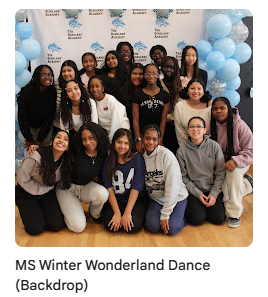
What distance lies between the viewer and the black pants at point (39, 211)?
2.71 m

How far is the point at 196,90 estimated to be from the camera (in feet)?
9.97

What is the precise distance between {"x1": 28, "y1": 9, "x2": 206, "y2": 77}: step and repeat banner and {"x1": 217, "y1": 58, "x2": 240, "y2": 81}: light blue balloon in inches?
25.6

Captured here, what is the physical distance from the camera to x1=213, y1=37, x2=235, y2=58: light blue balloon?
3918 millimetres

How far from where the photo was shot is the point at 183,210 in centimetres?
279

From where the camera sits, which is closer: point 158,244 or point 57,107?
point 158,244

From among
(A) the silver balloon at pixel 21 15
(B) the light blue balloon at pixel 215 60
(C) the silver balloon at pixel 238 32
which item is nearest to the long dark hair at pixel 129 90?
(B) the light blue balloon at pixel 215 60

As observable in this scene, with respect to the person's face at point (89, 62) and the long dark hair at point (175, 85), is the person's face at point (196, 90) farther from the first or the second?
the person's face at point (89, 62)

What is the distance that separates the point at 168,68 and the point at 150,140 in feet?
3.06

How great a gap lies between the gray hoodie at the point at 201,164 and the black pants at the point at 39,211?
1.05 m

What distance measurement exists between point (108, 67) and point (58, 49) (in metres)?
1.19

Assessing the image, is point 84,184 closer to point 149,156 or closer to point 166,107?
point 149,156
